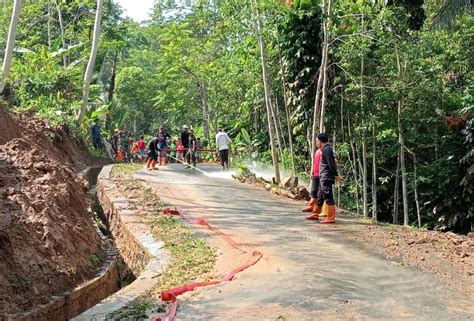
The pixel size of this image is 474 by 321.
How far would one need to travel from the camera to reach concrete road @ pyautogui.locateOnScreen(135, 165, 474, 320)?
5.05 meters

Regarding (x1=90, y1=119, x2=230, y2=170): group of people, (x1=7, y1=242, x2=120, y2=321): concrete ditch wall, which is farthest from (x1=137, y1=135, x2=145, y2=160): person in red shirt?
(x1=7, y1=242, x2=120, y2=321): concrete ditch wall

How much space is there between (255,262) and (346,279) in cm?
131

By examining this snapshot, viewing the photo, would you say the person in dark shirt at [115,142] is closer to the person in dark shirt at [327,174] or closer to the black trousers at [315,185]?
the black trousers at [315,185]

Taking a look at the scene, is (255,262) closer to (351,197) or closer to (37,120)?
(351,197)

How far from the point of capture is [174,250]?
773 cm

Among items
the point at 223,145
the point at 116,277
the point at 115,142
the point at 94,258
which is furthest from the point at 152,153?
the point at 94,258

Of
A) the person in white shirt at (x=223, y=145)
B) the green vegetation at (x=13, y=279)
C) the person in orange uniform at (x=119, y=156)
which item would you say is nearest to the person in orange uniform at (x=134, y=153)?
the person in orange uniform at (x=119, y=156)

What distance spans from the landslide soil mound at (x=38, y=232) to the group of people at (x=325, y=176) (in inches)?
157

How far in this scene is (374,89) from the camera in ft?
44.7

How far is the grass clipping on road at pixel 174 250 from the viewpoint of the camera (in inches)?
237

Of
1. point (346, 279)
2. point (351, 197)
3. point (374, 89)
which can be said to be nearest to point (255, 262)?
point (346, 279)

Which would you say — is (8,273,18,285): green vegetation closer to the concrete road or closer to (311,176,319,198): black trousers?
the concrete road

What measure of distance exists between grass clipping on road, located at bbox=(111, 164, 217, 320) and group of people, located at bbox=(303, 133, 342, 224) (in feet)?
8.19

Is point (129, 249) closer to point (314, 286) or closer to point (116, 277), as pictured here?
point (116, 277)
